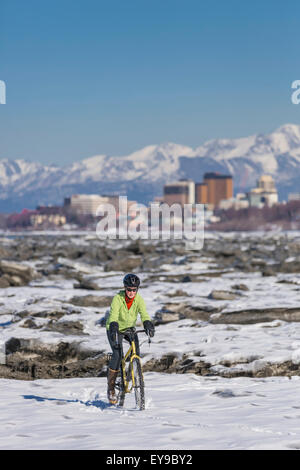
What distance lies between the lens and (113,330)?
27.7 ft

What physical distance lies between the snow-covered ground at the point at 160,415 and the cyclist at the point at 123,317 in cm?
63

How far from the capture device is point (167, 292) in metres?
21.4

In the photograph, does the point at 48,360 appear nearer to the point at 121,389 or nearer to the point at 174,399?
the point at 174,399

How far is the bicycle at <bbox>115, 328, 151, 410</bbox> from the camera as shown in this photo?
8.66 meters

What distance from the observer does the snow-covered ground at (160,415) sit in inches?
280

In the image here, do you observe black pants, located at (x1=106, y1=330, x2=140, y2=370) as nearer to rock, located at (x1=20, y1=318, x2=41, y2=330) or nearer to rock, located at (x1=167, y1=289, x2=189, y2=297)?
rock, located at (x1=20, y1=318, x2=41, y2=330)

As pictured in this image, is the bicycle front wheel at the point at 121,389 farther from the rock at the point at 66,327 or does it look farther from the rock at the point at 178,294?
the rock at the point at 178,294

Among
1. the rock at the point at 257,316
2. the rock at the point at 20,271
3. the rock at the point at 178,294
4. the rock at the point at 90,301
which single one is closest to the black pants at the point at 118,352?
the rock at the point at 257,316

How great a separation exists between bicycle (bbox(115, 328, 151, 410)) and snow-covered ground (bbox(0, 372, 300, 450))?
18cm

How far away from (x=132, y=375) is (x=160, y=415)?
585 mm

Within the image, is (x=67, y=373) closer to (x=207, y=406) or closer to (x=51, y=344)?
(x=51, y=344)

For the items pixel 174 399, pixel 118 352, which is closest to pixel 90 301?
pixel 174 399

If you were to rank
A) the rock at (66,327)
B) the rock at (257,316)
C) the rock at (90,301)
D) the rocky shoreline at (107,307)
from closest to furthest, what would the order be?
1. the rocky shoreline at (107,307)
2. the rock at (66,327)
3. the rock at (257,316)
4. the rock at (90,301)

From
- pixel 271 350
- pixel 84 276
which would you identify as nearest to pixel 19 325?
pixel 271 350
